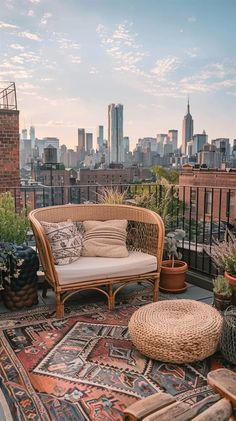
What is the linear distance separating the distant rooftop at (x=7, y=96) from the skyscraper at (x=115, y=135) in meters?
Answer: 7.92

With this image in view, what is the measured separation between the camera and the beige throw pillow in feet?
11.0

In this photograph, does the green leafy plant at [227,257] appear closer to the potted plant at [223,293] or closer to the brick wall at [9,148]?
the potted plant at [223,293]

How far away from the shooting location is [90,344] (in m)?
2.51

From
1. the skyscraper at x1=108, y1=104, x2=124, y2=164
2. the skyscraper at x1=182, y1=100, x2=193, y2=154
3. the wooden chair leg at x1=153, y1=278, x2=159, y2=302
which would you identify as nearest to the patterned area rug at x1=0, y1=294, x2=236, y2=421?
the wooden chair leg at x1=153, y1=278, x2=159, y2=302

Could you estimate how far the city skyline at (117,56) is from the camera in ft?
18.6

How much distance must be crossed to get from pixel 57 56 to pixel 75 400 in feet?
21.8

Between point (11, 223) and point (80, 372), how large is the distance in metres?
1.58

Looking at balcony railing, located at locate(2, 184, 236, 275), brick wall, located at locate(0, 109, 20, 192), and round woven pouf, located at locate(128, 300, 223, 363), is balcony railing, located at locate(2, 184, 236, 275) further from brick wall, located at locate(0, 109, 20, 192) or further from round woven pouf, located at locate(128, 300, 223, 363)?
brick wall, located at locate(0, 109, 20, 192)

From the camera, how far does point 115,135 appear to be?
60.8 feet

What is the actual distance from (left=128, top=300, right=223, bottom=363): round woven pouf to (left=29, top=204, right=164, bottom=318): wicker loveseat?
689 millimetres

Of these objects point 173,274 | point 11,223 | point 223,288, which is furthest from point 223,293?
point 11,223

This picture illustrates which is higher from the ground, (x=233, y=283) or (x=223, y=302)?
(x=233, y=283)

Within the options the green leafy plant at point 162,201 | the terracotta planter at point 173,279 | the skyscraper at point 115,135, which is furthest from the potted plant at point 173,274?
the skyscraper at point 115,135

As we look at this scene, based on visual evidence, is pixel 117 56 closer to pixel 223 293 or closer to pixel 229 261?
pixel 229 261
